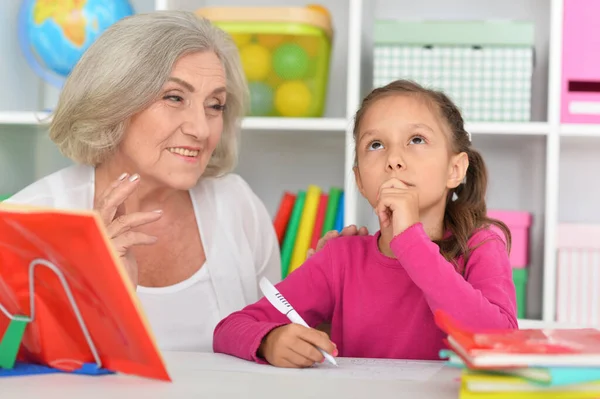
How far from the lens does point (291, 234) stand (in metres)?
2.29

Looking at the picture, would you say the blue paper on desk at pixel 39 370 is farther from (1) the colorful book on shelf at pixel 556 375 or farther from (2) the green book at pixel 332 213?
(2) the green book at pixel 332 213

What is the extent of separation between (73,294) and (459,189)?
0.81 m

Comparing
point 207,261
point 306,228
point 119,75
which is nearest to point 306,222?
point 306,228

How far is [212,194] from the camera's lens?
1.88 m

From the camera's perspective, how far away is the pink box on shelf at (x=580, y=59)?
2.20m

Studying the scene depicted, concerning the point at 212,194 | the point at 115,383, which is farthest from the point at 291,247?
the point at 115,383

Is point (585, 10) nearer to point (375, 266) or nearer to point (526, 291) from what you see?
point (526, 291)

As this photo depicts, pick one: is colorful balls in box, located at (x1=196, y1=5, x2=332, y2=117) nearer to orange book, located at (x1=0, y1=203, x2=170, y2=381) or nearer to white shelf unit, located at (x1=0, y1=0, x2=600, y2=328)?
white shelf unit, located at (x1=0, y1=0, x2=600, y2=328)

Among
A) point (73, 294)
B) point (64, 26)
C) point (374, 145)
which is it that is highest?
point (64, 26)

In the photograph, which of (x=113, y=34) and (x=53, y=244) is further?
(x=113, y=34)

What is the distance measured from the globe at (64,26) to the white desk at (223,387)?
156 cm

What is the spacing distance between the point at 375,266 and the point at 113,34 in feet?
2.40

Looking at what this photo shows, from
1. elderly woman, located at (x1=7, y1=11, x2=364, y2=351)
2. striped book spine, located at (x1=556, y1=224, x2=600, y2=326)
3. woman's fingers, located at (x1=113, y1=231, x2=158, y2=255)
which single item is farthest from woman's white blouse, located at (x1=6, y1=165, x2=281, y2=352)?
striped book spine, located at (x1=556, y1=224, x2=600, y2=326)

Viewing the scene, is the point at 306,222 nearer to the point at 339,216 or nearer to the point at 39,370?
the point at 339,216
